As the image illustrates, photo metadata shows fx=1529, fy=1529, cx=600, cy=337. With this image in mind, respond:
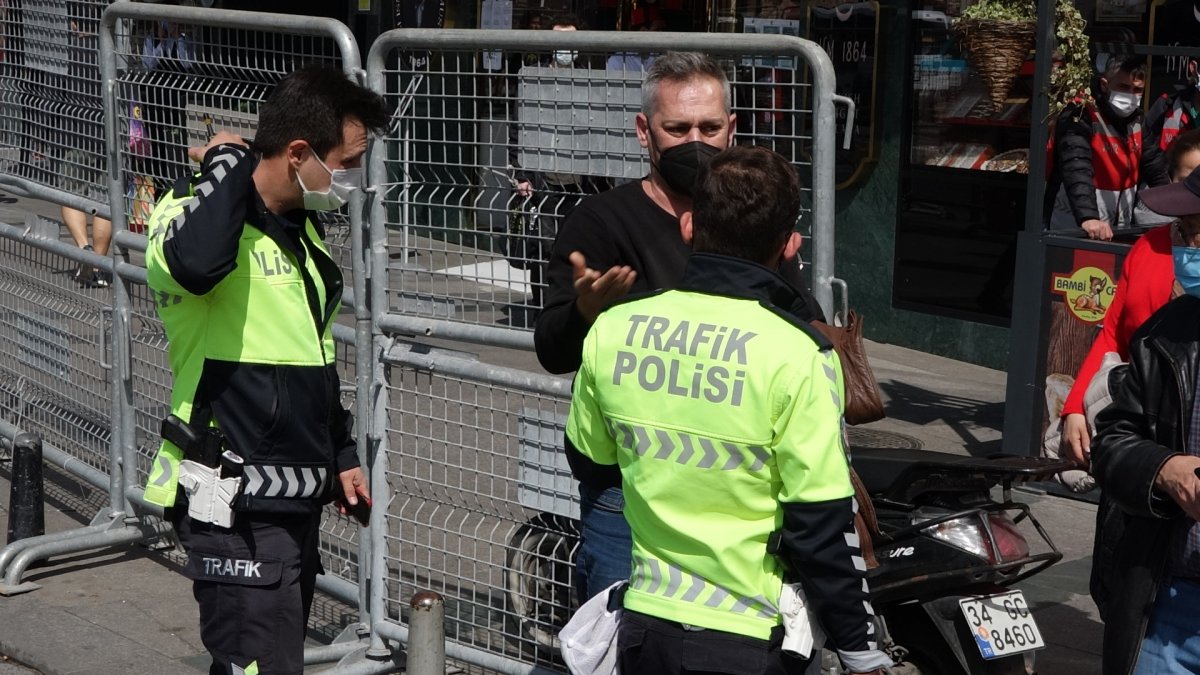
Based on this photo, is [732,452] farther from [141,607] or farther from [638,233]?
[141,607]

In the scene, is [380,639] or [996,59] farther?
[996,59]

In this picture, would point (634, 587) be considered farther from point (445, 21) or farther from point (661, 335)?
point (445, 21)

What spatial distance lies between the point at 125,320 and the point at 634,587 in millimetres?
3626

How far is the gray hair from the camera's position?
3.66 m

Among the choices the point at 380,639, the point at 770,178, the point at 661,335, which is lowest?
the point at 380,639

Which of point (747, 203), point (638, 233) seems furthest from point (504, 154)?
point (747, 203)

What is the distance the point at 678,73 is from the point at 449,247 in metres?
1.30

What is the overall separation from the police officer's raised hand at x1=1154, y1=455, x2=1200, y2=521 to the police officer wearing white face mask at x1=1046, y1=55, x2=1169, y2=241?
4096 mm

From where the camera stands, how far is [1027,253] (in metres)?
7.26

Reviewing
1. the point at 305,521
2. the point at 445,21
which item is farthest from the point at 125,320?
the point at 445,21

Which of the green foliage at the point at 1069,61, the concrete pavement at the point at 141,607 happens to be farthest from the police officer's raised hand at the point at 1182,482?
the green foliage at the point at 1069,61

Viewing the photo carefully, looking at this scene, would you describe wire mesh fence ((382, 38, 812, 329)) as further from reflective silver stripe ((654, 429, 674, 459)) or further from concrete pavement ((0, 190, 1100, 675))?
concrete pavement ((0, 190, 1100, 675))

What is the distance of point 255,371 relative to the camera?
3.82 m

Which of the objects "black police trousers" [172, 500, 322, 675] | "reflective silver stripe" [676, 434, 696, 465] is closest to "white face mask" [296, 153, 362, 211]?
"black police trousers" [172, 500, 322, 675]
